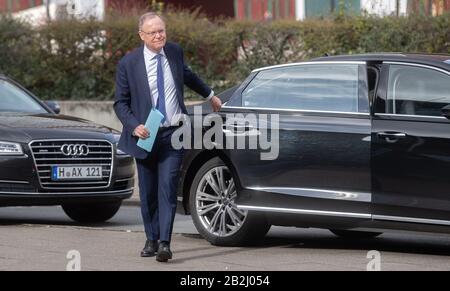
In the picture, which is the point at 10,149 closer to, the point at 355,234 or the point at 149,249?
the point at 149,249

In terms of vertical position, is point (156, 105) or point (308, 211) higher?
point (156, 105)

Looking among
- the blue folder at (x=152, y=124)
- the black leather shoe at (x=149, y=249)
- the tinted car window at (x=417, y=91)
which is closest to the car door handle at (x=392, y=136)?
the tinted car window at (x=417, y=91)

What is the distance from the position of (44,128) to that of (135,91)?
11.0 feet

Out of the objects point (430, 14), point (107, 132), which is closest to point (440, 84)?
point (107, 132)

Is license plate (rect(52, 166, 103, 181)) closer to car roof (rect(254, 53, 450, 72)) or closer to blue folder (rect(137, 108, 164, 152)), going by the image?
blue folder (rect(137, 108, 164, 152))

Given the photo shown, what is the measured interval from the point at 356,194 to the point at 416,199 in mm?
510

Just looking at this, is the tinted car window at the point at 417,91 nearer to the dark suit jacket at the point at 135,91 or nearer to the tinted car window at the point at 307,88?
the tinted car window at the point at 307,88

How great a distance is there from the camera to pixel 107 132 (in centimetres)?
1353

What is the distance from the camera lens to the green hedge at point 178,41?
21.8 meters

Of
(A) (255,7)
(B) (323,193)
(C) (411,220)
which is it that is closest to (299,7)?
(A) (255,7)

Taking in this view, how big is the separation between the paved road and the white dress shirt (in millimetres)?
1126

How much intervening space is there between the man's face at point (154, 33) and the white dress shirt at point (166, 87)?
4.0 inches

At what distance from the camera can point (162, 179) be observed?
32.6 ft

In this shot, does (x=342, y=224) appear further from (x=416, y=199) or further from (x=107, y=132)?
(x=107, y=132)
